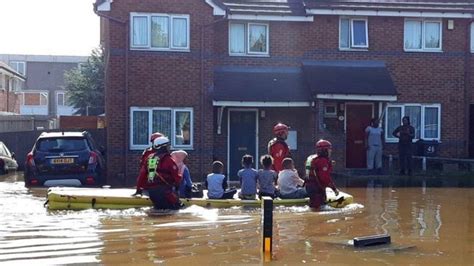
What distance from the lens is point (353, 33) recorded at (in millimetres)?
26328

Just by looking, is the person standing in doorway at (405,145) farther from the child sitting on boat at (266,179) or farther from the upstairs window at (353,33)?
the child sitting on boat at (266,179)

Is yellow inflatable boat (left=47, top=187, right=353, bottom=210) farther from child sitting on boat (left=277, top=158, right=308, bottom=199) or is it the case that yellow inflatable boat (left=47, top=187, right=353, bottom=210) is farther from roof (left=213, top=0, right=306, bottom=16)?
roof (left=213, top=0, right=306, bottom=16)

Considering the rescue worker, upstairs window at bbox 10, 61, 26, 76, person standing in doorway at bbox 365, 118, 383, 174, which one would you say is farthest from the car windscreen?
upstairs window at bbox 10, 61, 26, 76

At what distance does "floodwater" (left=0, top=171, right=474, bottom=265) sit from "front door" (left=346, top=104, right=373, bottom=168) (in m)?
9.60

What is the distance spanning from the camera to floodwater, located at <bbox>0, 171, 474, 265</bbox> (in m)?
9.88

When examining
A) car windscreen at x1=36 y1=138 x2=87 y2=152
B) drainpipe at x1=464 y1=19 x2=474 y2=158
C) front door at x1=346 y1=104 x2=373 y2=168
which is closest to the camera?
car windscreen at x1=36 y1=138 x2=87 y2=152

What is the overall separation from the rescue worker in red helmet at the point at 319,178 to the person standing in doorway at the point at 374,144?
9.67 metres

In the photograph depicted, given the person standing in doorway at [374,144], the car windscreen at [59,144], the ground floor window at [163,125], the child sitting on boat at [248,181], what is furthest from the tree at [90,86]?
the child sitting on boat at [248,181]

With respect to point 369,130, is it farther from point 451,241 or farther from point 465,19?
point 451,241

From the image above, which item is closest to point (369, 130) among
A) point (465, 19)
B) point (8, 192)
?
point (465, 19)

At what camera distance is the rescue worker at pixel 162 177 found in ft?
45.4

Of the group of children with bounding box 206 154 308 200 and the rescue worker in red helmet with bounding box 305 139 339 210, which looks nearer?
the rescue worker in red helmet with bounding box 305 139 339 210

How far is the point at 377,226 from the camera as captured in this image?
42.3ft

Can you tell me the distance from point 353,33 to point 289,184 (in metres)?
12.2
